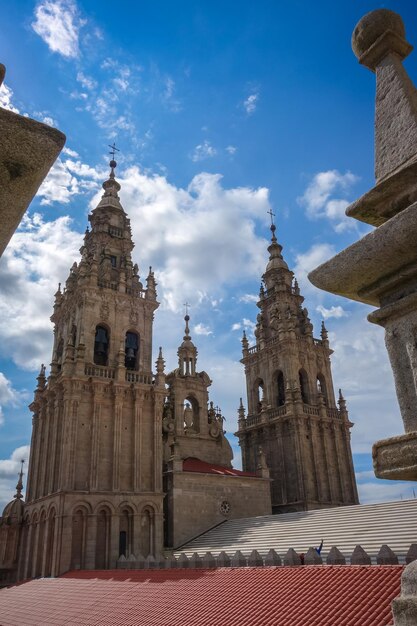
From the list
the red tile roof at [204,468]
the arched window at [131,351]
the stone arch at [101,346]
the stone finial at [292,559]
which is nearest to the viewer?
the stone finial at [292,559]

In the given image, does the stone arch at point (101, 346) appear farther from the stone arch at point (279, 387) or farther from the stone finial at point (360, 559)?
the stone finial at point (360, 559)

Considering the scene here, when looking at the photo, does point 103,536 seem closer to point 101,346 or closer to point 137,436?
point 137,436

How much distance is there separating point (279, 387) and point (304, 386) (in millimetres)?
2362

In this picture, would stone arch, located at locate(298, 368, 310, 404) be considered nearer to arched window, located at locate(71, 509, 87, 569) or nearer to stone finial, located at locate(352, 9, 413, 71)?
arched window, located at locate(71, 509, 87, 569)

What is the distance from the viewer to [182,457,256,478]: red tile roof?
34.3 m

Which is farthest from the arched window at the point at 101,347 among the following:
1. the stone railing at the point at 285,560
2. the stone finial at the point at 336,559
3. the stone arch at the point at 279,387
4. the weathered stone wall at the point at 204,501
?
the stone finial at the point at 336,559

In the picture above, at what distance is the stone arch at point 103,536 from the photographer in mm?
28078

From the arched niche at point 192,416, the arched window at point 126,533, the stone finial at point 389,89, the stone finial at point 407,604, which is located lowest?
the stone finial at point 407,604

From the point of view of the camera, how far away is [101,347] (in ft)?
114

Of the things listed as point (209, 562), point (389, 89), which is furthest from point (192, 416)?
→ point (389, 89)

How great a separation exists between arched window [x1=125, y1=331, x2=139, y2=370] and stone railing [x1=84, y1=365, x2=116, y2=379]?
223 centimetres

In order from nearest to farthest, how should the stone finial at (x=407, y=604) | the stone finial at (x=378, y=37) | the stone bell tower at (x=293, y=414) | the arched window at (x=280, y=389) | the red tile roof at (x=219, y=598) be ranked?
the stone finial at (x=407, y=604)
the stone finial at (x=378, y=37)
the red tile roof at (x=219, y=598)
the stone bell tower at (x=293, y=414)
the arched window at (x=280, y=389)

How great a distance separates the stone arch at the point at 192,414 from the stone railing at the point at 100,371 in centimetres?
937

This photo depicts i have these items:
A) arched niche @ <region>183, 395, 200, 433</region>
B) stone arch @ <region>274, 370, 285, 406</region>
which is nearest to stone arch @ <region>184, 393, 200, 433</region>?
arched niche @ <region>183, 395, 200, 433</region>
